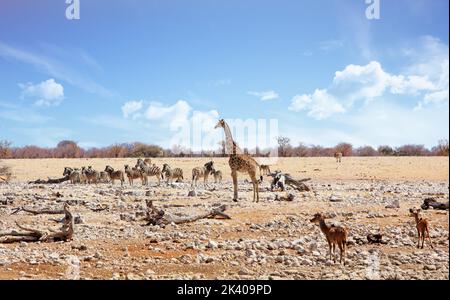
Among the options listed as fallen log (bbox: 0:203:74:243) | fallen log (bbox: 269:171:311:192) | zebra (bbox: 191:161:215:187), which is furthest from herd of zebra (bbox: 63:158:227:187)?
fallen log (bbox: 0:203:74:243)

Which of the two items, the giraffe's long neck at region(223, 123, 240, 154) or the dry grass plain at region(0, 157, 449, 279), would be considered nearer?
the dry grass plain at region(0, 157, 449, 279)

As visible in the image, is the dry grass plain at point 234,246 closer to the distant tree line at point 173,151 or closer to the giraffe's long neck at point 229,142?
the giraffe's long neck at point 229,142

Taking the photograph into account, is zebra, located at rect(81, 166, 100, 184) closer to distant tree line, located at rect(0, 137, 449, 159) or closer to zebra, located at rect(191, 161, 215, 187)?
zebra, located at rect(191, 161, 215, 187)

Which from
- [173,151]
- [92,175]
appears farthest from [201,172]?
[173,151]

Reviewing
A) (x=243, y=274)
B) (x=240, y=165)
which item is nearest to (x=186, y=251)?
(x=243, y=274)

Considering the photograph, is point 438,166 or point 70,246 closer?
point 70,246

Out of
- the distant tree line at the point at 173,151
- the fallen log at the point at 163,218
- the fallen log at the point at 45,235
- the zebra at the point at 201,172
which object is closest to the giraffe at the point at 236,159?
the fallen log at the point at 163,218

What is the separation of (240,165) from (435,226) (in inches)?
277

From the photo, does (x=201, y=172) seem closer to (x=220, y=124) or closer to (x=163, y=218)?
(x=220, y=124)

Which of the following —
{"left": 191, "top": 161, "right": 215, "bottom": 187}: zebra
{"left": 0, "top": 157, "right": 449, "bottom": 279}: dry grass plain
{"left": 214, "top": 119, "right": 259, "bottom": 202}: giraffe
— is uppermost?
{"left": 214, "top": 119, "right": 259, "bottom": 202}: giraffe

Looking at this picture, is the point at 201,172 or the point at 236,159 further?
the point at 201,172

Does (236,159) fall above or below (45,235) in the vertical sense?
above
